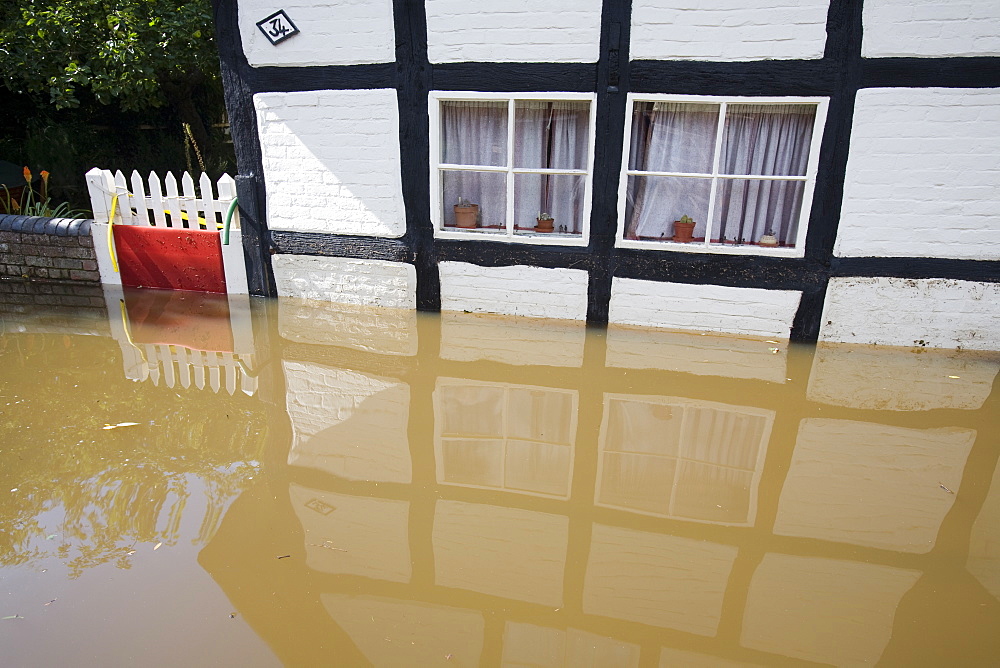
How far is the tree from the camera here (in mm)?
7805

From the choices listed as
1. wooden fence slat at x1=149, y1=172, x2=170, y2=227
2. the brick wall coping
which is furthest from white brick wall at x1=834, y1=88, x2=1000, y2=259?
the brick wall coping

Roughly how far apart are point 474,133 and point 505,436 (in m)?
3.02

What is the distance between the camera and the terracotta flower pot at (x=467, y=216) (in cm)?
595

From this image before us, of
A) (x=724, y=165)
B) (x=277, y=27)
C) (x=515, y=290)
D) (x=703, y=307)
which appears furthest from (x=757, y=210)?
(x=277, y=27)

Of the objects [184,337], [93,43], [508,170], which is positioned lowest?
[184,337]

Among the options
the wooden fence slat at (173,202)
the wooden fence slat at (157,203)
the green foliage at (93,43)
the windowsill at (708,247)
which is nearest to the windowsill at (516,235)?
the windowsill at (708,247)

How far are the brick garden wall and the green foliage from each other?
206 cm

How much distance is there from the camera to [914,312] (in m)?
5.24

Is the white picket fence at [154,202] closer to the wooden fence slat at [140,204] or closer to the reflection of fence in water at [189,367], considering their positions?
the wooden fence slat at [140,204]

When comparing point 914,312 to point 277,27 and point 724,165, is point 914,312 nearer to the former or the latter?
point 724,165

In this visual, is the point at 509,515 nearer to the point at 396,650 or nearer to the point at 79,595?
the point at 396,650

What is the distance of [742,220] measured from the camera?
217 inches

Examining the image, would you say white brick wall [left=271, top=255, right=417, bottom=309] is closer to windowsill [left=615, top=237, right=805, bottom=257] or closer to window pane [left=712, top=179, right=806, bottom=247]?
windowsill [left=615, top=237, right=805, bottom=257]

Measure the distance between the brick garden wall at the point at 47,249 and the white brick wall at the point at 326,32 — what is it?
2.79 m
